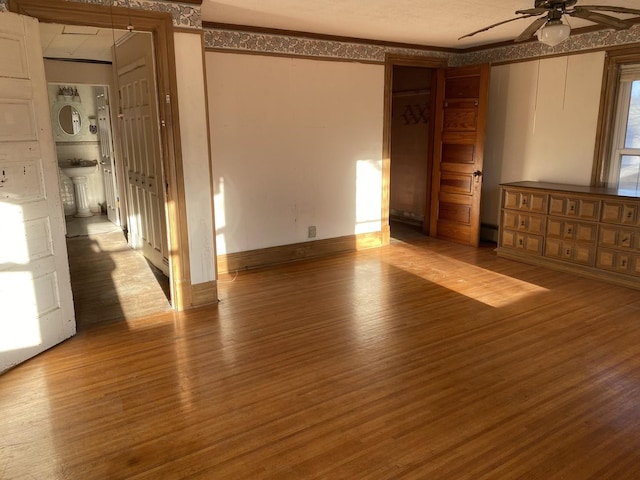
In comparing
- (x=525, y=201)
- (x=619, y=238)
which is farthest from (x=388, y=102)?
(x=619, y=238)

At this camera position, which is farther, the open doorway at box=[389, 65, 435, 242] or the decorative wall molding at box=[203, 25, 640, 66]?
the open doorway at box=[389, 65, 435, 242]

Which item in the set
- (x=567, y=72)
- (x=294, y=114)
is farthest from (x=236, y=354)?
(x=567, y=72)

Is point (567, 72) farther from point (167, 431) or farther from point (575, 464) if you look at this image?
point (167, 431)

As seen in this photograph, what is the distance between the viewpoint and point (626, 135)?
4926 millimetres

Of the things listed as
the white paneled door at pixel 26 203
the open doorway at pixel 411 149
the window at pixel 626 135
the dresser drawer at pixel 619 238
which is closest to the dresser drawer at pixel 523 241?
the dresser drawer at pixel 619 238

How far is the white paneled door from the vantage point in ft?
9.71

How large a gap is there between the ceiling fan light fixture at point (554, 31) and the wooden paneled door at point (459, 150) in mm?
2686

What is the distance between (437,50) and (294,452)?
5.48 m

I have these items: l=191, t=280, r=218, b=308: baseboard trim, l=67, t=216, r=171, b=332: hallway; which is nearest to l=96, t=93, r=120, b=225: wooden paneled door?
l=67, t=216, r=171, b=332: hallway

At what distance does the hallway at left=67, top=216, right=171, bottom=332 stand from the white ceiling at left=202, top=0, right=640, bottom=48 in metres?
2.63

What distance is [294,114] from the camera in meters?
5.29

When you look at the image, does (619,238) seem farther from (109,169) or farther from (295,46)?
(109,169)

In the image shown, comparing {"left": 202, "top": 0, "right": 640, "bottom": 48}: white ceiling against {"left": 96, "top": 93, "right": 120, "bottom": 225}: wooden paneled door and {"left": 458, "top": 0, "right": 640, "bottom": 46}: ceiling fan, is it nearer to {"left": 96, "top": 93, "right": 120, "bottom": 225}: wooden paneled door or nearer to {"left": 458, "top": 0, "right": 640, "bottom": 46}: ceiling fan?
{"left": 458, "top": 0, "right": 640, "bottom": 46}: ceiling fan

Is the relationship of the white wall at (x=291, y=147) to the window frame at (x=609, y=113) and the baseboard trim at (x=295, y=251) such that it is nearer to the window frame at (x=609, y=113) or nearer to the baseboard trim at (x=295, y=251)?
the baseboard trim at (x=295, y=251)
